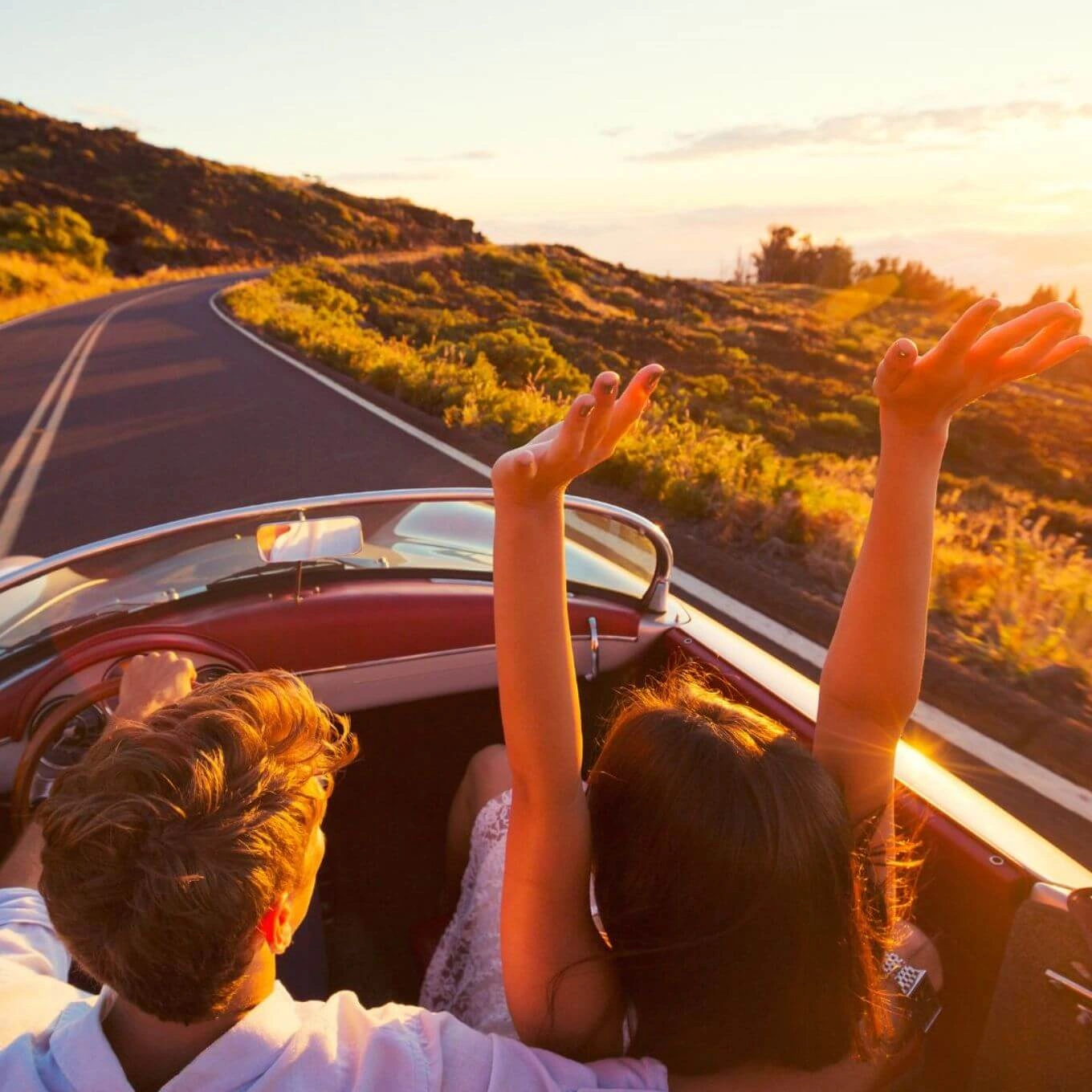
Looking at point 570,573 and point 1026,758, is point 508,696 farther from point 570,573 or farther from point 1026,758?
point 1026,758

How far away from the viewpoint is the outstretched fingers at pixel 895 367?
117 centimetres

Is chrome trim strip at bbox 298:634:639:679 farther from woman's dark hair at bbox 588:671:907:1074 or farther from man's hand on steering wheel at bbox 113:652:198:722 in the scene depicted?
woman's dark hair at bbox 588:671:907:1074

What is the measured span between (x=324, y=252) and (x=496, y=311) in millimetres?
41933

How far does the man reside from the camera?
0.98m

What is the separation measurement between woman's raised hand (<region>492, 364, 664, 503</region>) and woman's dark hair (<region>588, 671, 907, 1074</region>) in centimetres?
39

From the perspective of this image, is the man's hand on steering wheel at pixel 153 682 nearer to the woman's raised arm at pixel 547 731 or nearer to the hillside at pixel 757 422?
the woman's raised arm at pixel 547 731

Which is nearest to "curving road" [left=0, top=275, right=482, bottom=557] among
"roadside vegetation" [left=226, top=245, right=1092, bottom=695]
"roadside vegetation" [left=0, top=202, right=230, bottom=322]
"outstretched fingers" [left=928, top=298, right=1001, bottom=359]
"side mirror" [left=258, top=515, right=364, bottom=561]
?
"roadside vegetation" [left=226, top=245, right=1092, bottom=695]

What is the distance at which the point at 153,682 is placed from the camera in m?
2.05

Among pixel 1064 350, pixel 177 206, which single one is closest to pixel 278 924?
pixel 1064 350

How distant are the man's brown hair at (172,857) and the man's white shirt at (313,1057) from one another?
0.19 feet

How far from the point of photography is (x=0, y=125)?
82.6 metres

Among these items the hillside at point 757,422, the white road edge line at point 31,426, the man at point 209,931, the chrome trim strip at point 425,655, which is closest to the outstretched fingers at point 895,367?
the man at point 209,931

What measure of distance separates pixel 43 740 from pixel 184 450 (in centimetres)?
854

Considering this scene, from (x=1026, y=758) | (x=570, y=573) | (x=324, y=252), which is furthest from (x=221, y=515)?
(x=324, y=252)
